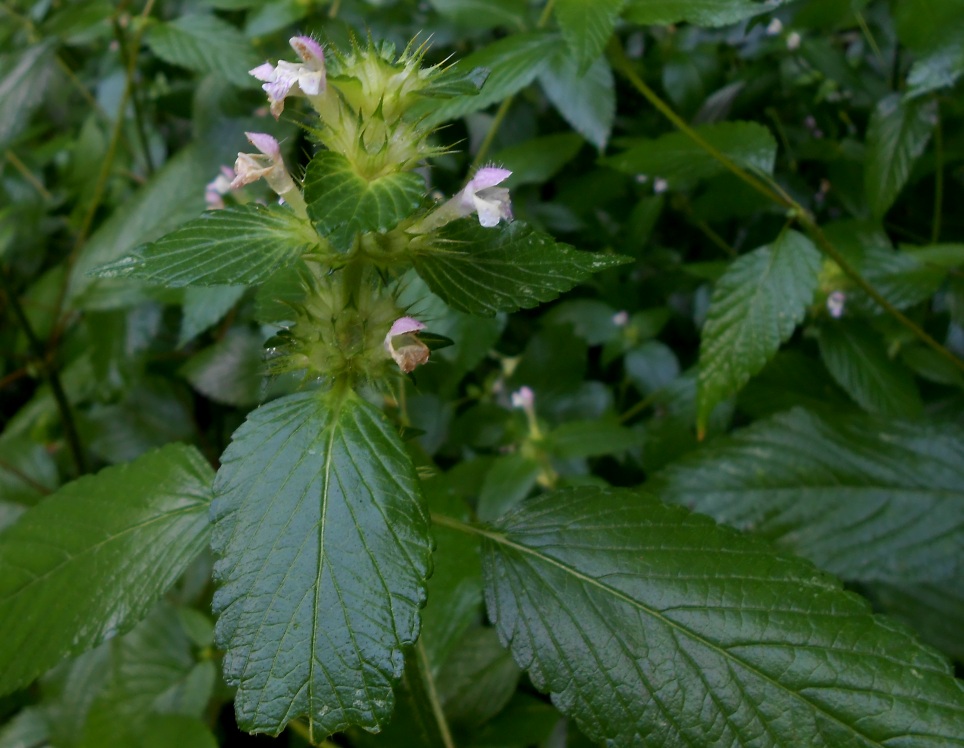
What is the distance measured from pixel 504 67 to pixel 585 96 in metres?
0.21

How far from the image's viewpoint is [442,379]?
3.94 feet

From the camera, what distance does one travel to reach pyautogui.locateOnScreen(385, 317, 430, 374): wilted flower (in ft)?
1.64

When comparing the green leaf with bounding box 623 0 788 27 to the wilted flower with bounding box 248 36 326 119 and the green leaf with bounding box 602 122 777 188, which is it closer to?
the green leaf with bounding box 602 122 777 188

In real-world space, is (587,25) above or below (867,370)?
above

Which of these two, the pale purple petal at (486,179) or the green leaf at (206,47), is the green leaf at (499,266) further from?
the green leaf at (206,47)

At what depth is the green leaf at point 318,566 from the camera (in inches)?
16.3

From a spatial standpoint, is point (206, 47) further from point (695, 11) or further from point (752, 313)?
point (752, 313)

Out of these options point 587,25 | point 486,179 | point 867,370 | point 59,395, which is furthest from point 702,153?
point 59,395

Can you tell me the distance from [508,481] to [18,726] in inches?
31.3

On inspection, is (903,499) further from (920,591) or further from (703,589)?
(703,589)

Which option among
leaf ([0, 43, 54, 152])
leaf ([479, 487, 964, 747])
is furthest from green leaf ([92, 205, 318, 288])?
leaf ([0, 43, 54, 152])

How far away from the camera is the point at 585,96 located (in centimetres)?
110

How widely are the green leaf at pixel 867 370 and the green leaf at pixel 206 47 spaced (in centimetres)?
99

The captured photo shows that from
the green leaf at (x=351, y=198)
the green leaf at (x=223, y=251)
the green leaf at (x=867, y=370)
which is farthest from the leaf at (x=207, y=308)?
the green leaf at (x=867, y=370)
